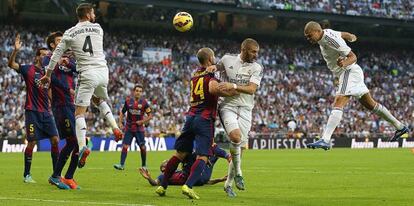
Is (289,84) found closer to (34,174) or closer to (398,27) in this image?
(398,27)

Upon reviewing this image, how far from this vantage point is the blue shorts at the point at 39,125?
1493cm

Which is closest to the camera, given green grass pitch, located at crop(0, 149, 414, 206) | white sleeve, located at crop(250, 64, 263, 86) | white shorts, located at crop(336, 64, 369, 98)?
green grass pitch, located at crop(0, 149, 414, 206)

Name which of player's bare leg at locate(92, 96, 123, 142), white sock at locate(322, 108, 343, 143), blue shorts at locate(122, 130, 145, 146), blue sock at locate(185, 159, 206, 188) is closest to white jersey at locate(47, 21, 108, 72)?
player's bare leg at locate(92, 96, 123, 142)

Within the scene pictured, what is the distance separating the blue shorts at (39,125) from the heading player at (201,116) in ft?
13.0

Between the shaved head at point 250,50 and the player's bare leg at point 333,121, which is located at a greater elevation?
the shaved head at point 250,50

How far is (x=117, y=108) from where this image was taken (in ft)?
135

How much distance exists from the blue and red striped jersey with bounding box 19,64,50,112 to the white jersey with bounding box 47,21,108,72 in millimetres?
2154

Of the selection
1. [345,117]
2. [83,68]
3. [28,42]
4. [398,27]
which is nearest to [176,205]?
[83,68]

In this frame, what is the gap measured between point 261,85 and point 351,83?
116 feet

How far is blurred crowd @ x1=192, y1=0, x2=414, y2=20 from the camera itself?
54344mm

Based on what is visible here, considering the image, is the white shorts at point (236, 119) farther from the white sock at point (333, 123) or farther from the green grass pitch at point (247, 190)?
the white sock at point (333, 123)

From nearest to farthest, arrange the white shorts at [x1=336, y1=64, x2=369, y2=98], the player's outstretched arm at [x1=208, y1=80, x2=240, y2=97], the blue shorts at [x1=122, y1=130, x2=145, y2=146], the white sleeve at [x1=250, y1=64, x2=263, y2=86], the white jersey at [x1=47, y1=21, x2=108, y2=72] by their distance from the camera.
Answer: the player's outstretched arm at [x1=208, y1=80, x2=240, y2=97] → the white sleeve at [x1=250, y1=64, x2=263, y2=86] → the white jersey at [x1=47, y1=21, x2=108, y2=72] → the white shorts at [x1=336, y1=64, x2=369, y2=98] → the blue shorts at [x1=122, y1=130, x2=145, y2=146]

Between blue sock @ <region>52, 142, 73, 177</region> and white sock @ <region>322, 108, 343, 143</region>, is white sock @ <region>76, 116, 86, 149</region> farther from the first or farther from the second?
white sock @ <region>322, 108, 343, 143</region>

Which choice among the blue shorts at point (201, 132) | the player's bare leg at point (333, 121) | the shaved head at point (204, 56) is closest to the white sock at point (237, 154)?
the blue shorts at point (201, 132)
